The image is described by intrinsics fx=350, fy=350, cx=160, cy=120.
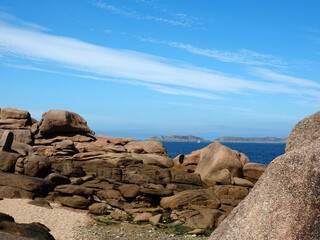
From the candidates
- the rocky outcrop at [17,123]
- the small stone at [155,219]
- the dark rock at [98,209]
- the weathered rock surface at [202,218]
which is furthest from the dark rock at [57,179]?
the weathered rock surface at [202,218]

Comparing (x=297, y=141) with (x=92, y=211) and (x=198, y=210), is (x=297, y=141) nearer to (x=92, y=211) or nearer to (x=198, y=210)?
(x=198, y=210)

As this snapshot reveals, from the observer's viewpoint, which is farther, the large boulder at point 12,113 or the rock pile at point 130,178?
the large boulder at point 12,113

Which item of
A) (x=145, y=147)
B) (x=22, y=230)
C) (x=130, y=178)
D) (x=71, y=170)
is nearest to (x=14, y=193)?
(x=71, y=170)

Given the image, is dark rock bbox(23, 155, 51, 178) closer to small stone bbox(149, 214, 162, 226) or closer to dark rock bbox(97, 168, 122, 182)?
dark rock bbox(97, 168, 122, 182)

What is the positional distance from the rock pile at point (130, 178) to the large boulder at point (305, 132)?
14.1 m

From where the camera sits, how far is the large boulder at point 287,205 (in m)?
5.58

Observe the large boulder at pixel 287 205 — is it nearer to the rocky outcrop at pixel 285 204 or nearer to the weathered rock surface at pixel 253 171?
the rocky outcrop at pixel 285 204

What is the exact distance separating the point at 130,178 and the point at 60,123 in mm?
11965

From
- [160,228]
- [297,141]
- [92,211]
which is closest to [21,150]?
[92,211]

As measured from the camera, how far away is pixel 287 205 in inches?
221

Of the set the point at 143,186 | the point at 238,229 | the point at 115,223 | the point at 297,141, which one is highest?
the point at 297,141

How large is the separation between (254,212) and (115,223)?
55.9ft

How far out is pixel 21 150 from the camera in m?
31.0

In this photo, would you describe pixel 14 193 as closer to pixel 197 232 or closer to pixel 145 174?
pixel 145 174
